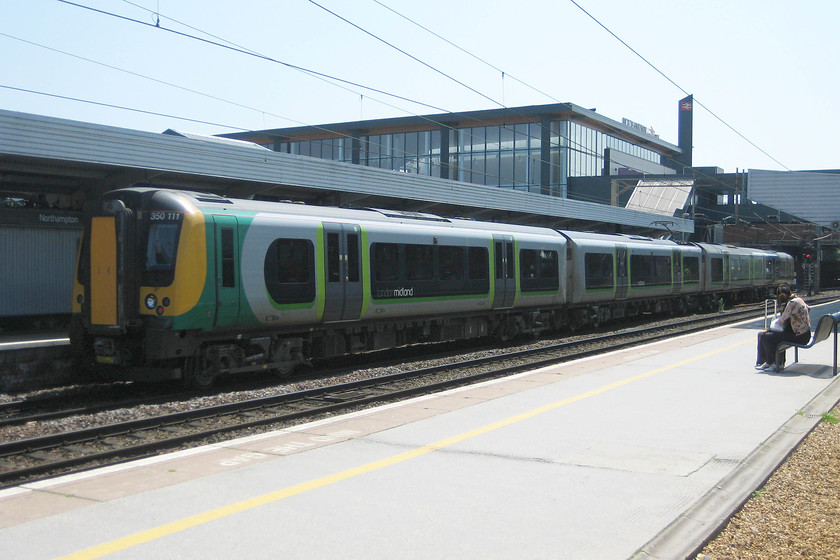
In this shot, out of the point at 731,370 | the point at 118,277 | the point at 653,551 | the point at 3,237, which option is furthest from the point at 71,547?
the point at 3,237

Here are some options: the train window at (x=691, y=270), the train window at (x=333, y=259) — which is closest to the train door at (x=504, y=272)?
the train window at (x=333, y=259)

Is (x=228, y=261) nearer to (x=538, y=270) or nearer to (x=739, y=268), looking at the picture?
(x=538, y=270)

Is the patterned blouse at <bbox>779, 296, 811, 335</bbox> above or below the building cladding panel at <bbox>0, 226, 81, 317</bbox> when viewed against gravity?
below

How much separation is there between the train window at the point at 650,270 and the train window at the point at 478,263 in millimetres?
9259

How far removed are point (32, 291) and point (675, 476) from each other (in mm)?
14983

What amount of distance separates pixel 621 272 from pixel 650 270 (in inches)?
111

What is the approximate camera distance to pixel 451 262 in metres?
16.3

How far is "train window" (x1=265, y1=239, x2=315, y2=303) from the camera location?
12000mm

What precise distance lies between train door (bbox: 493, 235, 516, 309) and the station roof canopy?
426 centimetres

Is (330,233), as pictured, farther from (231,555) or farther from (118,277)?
(231,555)

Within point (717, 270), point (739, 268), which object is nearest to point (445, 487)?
point (717, 270)

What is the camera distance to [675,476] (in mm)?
6078

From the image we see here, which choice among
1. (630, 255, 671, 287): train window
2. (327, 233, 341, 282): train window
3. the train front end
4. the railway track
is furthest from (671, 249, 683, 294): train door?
the train front end

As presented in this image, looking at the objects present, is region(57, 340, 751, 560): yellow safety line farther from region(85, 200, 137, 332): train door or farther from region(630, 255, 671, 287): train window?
region(630, 255, 671, 287): train window
